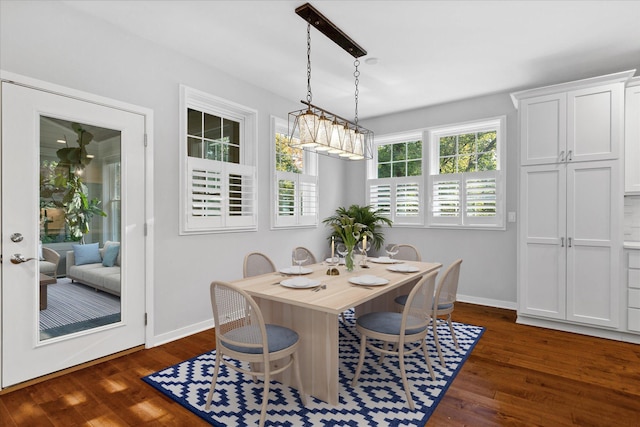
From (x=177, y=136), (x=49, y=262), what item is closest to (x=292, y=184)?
(x=177, y=136)

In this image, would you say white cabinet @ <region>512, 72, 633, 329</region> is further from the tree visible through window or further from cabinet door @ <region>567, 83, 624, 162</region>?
the tree visible through window

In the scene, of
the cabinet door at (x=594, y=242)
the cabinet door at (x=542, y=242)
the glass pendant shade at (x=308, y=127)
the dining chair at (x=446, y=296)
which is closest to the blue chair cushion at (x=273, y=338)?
the dining chair at (x=446, y=296)

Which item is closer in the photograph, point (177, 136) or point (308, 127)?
point (308, 127)

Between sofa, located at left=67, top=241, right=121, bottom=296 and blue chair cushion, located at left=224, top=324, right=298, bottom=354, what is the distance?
1501mm

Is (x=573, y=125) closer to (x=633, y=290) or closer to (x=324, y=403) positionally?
(x=633, y=290)

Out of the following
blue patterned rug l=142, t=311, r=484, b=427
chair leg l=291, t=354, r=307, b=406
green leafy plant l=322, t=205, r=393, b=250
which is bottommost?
blue patterned rug l=142, t=311, r=484, b=427

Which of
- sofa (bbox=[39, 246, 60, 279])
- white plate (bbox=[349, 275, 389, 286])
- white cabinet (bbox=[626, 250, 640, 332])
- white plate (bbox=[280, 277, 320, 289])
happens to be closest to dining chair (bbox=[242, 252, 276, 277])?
white plate (bbox=[280, 277, 320, 289])

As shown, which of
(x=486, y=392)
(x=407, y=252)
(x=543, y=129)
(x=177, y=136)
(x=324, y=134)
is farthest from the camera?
(x=407, y=252)

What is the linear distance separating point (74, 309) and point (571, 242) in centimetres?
469

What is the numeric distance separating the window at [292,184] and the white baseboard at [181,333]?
→ 1.48 m

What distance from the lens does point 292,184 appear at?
4859mm

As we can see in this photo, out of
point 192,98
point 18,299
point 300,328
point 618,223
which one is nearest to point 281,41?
point 192,98

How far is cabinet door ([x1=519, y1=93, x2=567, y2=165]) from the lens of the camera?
362 cm

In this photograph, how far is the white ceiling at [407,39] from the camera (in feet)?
8.68
